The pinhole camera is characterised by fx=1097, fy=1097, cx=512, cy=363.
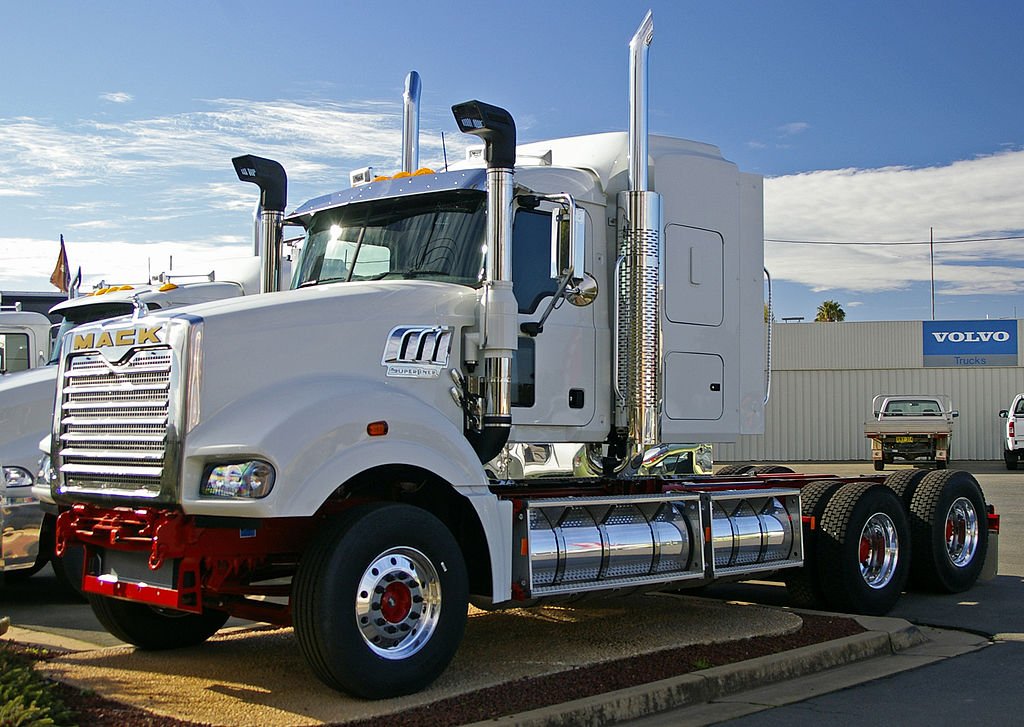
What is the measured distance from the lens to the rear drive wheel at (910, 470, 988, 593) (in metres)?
10.1

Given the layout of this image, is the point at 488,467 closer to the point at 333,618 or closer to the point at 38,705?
the point at 333,618

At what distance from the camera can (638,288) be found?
7691mm

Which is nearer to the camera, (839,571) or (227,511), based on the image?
(227,511)

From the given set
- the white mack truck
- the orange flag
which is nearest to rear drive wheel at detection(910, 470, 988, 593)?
the white mack truck

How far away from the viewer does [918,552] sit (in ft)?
33.3

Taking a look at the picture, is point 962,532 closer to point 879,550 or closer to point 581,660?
point 879,550

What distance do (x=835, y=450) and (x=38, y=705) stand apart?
34116 mm

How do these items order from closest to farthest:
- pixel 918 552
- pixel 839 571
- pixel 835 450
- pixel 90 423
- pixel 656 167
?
pixel 90 423, pixel 656 167, pixel 839 571, pixel 918 552, pixel 835 450

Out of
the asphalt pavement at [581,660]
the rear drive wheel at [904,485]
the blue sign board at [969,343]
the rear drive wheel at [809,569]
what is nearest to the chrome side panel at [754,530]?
the rear drive wheel at [809,569]

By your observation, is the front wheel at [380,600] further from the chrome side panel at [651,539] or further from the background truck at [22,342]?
the background truck at [22,342]

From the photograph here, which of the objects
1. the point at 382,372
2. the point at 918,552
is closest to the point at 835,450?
the point at 918,552

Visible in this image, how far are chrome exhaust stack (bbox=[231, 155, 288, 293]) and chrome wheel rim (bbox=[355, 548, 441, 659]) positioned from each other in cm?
301

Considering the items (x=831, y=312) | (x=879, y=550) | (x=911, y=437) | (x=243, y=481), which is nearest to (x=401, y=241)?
(x=243, y=481)

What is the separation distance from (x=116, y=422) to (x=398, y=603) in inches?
72.7
